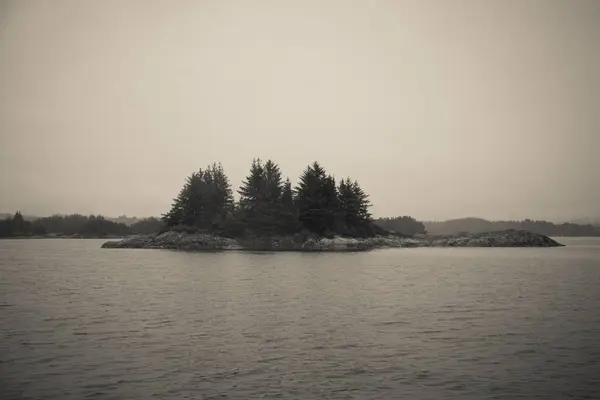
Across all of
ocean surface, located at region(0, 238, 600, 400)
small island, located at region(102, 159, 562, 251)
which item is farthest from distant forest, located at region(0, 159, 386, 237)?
ocean surface, located at region(0, 238, 600, 400)

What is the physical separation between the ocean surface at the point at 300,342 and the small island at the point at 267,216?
273 ft

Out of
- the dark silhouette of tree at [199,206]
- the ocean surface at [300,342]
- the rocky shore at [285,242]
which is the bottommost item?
the ocean surface at [300,342]

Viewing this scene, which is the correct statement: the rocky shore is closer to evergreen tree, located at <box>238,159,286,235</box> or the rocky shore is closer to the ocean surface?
evergreen tree, located at <box>238,159,286,235</box>

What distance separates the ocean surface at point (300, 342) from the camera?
16.0 m

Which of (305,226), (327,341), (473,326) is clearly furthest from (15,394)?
(305,226)

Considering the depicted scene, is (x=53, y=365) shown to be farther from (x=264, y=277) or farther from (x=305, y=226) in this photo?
(x=305, y=226)

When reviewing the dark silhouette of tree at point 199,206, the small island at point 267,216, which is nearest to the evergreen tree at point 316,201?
the small island at point 267,216

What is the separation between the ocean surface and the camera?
16.0 meters

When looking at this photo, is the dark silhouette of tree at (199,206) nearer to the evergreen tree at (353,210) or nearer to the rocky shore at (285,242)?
the rocky shore at (285,242)

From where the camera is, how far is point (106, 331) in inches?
973

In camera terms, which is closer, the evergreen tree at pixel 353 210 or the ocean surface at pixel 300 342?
the ocean surface at pixel 300 342

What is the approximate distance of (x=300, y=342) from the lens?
73.6 feet

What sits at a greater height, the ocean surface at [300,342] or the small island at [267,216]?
the small island at [267,216]

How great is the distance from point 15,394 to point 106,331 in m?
9.61
